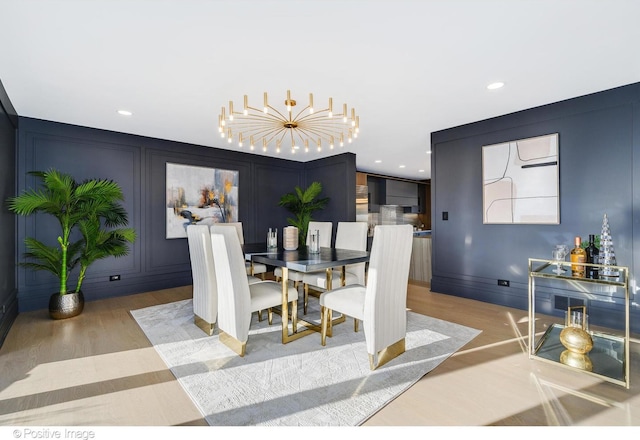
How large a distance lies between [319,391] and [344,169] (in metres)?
4.36

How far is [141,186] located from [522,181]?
520 centimetres

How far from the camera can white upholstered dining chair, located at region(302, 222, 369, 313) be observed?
319 cm

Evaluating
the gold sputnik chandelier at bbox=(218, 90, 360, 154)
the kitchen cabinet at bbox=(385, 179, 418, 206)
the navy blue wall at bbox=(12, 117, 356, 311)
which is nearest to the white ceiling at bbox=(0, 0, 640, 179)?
the gold sputnik chandelier at bbox=(218, 90, 360, 154)

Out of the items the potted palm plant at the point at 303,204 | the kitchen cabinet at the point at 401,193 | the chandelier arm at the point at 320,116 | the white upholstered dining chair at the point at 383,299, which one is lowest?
the white upholstered dining chair at the point at 383,299

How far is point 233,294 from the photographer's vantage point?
2.30m

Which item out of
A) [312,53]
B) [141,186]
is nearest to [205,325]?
[312,53]

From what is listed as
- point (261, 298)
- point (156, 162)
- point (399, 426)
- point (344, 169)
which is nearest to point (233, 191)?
point (156, 162)

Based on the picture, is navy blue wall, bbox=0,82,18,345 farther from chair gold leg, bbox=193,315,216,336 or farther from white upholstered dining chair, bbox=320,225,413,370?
white upholstered dining chair, bbox=320,225,413,370

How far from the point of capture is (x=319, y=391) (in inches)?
72.2

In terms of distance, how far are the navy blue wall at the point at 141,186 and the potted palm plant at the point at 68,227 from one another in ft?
0.95

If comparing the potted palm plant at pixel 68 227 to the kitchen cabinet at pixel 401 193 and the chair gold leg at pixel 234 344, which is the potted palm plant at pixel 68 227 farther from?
the kitchen cabinet at pixel 401 193

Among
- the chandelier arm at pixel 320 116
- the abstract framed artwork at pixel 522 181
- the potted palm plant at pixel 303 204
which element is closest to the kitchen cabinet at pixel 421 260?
the abstract framed artwork at pixel 522 181

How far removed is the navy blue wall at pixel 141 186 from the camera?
362 centimetres

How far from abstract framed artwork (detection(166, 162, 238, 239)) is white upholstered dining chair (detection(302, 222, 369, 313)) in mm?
2355
